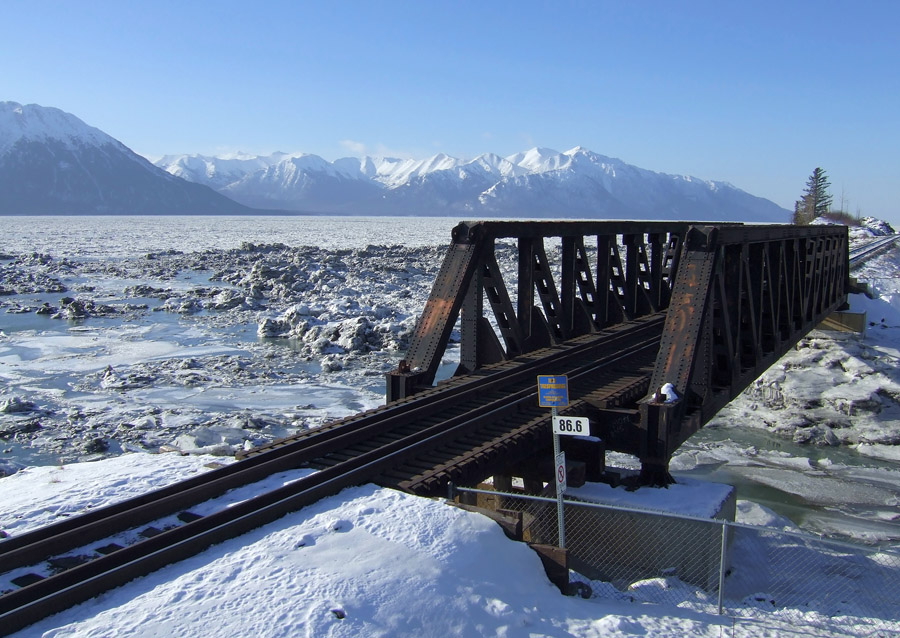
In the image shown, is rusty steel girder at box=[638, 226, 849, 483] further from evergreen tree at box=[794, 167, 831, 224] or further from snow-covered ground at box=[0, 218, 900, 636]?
evergreen tree at box=[794, 167, 831, 224]

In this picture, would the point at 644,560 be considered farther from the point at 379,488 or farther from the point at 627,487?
the point at 379,488

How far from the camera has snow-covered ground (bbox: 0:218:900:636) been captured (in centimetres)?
545

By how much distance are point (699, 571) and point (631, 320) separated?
10.6 metres

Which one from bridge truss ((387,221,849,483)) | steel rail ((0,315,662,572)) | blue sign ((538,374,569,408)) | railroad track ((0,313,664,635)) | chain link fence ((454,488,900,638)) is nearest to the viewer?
railroad track ((0,313,664,635))

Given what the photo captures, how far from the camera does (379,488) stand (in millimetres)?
7164

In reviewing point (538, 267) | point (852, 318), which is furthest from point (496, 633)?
point (852, 318)

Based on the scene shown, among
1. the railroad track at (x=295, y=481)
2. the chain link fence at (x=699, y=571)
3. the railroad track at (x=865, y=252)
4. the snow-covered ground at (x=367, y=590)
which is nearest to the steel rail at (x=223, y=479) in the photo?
the railroad track at (x=295, y=481)

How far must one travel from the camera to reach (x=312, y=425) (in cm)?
1409

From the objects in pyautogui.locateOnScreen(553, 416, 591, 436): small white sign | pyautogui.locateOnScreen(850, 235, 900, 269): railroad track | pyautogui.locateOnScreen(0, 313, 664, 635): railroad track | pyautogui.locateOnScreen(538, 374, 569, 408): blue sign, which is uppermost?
pyautogui.locateOnScreen(538, 374, 569, 408): blue sign

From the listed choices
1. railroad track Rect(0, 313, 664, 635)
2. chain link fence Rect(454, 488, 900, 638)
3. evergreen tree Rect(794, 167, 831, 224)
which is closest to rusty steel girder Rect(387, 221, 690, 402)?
railroad track Rect(0, 313, 664, 635)

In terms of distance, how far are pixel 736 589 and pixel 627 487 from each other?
160 centimetres

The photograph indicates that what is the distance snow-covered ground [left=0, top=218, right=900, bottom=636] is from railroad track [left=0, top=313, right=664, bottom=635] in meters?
0.17

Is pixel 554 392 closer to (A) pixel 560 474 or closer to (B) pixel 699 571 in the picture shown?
(A) pixel 560 474

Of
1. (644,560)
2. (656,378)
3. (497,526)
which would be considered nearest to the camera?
(497,526)
